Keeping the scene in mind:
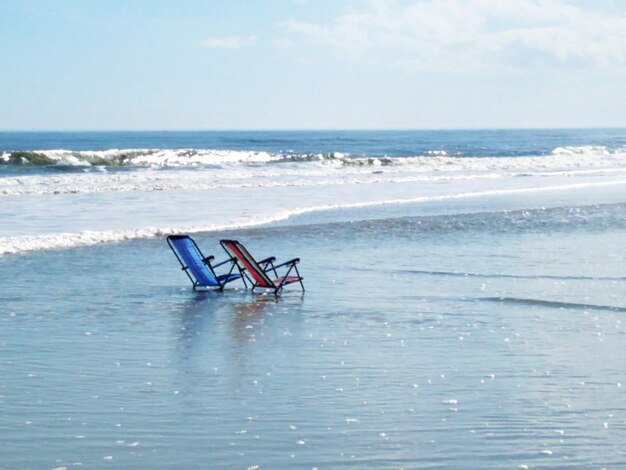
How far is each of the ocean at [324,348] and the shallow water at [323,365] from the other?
2cm

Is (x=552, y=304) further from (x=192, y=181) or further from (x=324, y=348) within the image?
(x=192, y=181)

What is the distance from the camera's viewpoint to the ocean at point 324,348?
5.76 meters

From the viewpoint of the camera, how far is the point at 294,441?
580 centimetres

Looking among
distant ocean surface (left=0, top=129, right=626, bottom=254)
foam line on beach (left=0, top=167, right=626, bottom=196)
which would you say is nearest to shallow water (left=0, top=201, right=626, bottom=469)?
distant ocean surface (left=0, top=129, right=626, bottom=254)

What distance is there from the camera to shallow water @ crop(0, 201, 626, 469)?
5.70 m

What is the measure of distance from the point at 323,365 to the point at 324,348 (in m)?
0.64

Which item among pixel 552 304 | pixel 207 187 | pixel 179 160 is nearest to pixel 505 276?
pixel 552 304

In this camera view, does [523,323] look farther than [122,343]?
Yes

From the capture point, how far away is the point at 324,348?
8.33m

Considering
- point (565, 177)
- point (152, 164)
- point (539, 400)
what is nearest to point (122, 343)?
point (539, 400)

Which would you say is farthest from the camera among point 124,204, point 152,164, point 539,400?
point 152,164

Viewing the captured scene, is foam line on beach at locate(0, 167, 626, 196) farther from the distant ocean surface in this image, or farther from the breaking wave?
the breaking wave

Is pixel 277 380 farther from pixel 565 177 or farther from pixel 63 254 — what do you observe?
pixel 565 177

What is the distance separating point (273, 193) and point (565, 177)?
49.5 feet
